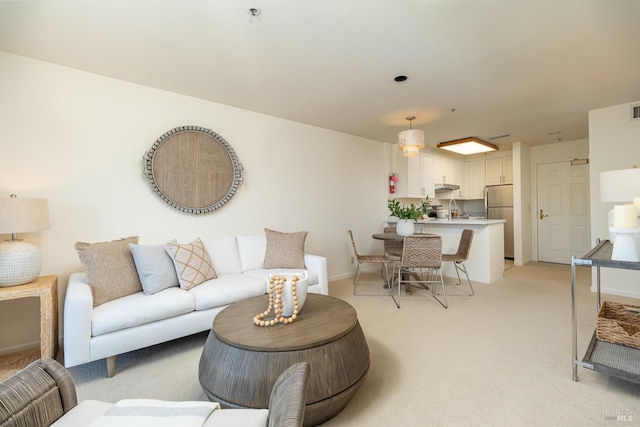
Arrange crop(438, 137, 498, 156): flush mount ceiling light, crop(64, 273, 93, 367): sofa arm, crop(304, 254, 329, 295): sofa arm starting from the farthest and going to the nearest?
crop(438, 137, 498, 156): flush mount ceiling light → crop(304, 254, 329, 295): sofa arm → crop(64, 273, 93, 367): sofa arm

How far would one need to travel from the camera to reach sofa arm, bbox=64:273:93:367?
1915mm

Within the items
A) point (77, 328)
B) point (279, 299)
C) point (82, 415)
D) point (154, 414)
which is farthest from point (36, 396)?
point (77, 328)

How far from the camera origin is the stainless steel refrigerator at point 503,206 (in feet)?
20.7

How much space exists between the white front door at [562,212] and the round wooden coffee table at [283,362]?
235 inches

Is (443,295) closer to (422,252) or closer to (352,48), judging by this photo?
(422,252)

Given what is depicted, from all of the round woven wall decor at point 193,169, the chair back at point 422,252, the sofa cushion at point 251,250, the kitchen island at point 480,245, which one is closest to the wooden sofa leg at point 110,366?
Answer: the sofa cushion at point 251,250

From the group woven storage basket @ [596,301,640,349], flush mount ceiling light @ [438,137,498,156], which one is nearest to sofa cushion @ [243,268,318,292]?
woven storage basket @ [596,301,640,349]

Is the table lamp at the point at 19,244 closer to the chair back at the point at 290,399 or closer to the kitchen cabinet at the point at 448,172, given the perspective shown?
the chair back at the point at 290,399

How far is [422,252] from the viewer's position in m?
3.41

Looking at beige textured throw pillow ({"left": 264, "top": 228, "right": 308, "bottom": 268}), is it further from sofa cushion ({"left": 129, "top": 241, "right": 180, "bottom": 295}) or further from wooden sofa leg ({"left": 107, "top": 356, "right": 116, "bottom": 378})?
wooden sofa leg ({"left": 107, "top": 356, "right": 116, "bottom": 378})

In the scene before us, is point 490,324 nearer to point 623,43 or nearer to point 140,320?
point 623,43

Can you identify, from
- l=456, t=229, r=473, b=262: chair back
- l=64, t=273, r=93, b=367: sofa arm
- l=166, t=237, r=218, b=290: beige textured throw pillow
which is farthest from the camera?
l=456, t=229, r=473, b=262: chair back

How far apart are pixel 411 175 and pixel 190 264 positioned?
433cm

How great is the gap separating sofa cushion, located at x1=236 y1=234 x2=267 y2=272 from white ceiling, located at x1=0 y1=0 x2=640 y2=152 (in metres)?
1.57
